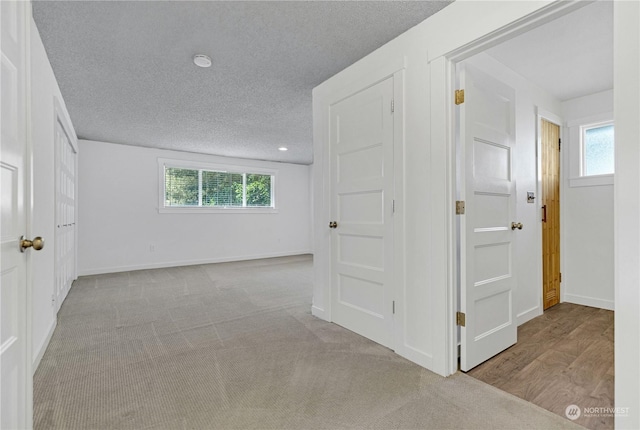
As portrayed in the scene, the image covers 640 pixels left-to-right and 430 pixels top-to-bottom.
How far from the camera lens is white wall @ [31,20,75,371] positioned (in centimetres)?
210

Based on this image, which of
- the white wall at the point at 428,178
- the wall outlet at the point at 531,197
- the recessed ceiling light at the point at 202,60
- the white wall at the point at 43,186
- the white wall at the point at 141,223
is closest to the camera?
the white wall at the point at 428,178

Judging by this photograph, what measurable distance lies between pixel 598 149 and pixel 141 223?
22.3ft

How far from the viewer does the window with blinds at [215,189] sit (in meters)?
6.02

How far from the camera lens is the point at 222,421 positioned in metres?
1.49

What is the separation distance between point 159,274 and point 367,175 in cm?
432

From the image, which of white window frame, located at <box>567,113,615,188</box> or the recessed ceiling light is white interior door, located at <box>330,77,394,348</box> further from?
white window frame, located at <box>567,113,615,188</box>

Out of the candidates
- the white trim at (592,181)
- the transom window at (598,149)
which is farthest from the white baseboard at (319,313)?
the transom window at (598,149)

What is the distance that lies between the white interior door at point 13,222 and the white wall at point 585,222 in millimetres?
4561

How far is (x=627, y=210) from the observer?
114 centimetres

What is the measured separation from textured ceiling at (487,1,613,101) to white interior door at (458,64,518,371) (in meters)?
0.40

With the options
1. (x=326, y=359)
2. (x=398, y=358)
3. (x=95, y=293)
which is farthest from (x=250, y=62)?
(x=95, y=293)

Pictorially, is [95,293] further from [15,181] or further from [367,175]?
[367,175]

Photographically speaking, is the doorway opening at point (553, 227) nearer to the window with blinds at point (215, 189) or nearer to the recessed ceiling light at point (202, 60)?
the recessed ceiling light at point (202, 60)

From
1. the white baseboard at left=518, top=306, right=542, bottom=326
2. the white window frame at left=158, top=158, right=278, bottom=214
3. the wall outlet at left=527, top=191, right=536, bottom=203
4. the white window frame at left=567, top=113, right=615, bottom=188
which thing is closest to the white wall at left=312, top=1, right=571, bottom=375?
the white baseboard at left=518, top=306, right=542, bottom=326
